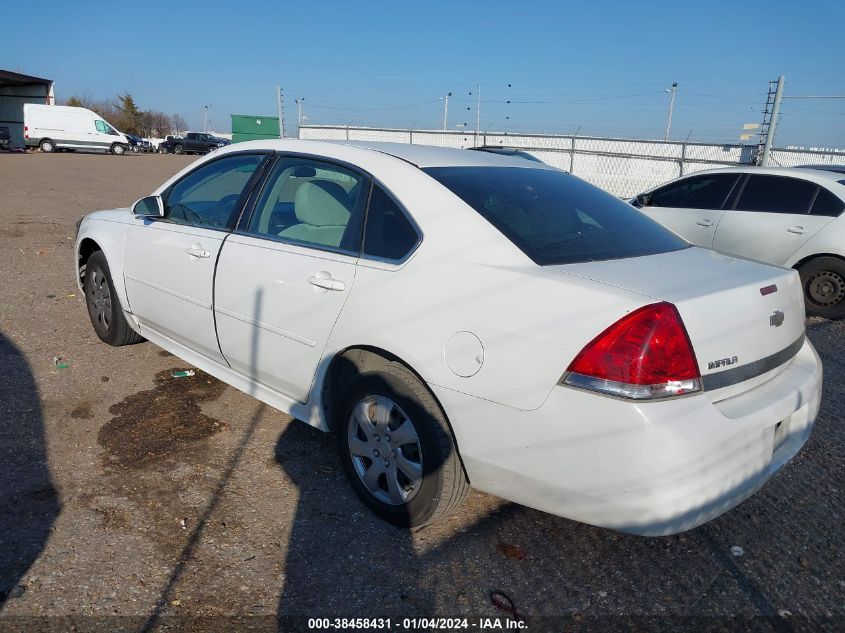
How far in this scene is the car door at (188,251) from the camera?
3539mm

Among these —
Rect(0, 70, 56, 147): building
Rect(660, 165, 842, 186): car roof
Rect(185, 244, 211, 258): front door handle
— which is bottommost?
Rect(185, 244, 211, 258): front door handle

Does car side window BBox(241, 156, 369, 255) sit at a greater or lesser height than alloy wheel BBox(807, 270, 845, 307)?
greater

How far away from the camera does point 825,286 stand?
6703 millimetres

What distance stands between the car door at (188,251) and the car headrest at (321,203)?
Result: 0.36 metres

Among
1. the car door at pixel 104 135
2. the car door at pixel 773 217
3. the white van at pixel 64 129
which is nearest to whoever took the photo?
the car door at pixel 773 217

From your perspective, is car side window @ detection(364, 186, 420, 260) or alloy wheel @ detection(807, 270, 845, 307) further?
alloy wheel @ detection(807, 270, 845, 307)

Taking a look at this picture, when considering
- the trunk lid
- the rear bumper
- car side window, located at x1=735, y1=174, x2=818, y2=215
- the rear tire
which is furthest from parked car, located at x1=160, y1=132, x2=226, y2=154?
the rear bumper

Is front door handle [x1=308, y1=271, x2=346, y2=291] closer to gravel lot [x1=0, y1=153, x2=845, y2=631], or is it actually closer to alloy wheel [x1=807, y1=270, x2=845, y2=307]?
gravel lot [x1=0, y1=153, x2=845, y2=631]

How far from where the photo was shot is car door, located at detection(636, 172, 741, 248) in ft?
24.0

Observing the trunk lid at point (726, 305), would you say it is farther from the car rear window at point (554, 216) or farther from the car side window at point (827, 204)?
the car side window at point (827, 204)

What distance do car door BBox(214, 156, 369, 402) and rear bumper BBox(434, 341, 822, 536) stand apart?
80 cm

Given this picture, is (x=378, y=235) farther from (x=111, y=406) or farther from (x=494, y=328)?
(x=111, y=406)

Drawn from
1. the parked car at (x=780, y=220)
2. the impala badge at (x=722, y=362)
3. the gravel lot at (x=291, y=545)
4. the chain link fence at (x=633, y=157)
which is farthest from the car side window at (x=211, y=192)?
the chain link fence at (x=633, y=157)

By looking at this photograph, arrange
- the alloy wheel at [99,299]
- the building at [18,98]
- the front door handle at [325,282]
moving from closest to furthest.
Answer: the front door handle at [325,282]
the alloy wheel at [99,299]
the building at [18,98]
